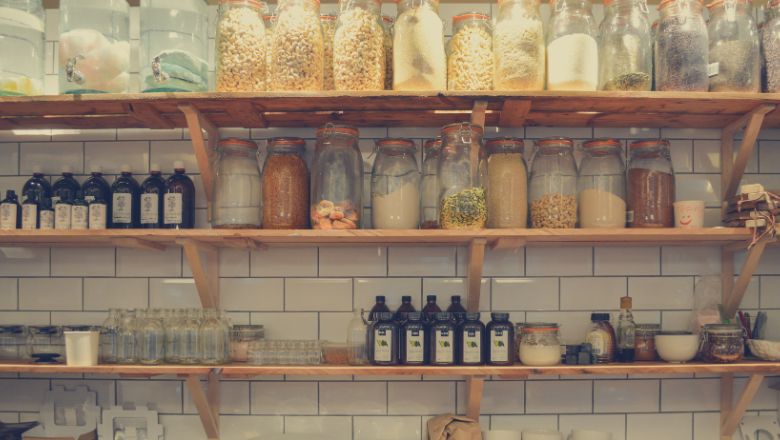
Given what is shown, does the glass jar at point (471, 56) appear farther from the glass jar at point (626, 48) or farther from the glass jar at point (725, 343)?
the glass jar at point (725, 343)

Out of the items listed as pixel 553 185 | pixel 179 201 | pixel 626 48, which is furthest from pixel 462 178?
pixel 179 201

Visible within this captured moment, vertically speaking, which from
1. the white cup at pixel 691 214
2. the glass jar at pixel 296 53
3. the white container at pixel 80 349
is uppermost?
the glass jar at pixel 296 53

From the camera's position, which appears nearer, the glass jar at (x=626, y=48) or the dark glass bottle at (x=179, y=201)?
the glass jar at (x=626, y=48)

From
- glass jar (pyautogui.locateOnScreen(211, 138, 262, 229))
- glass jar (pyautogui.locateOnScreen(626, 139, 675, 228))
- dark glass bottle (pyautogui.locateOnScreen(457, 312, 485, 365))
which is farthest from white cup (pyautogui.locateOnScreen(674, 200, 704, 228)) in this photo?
glass jar (pyautogui.locateOnScreen(211, 138, 262, 229))

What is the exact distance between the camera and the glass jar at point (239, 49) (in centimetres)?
203

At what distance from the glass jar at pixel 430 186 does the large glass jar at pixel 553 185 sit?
0.29 meters

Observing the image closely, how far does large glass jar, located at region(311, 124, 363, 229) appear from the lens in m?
2.04

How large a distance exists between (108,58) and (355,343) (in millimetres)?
1128

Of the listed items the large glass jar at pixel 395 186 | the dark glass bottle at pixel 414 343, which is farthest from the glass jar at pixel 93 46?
the dark glass bottle at pixel 414 343

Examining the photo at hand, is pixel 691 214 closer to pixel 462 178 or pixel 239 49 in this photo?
pixel 462 178

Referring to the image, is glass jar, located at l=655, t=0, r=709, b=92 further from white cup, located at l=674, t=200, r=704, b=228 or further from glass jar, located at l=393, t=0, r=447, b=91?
glass jar, located at l=393, t=0, r=447, b=91

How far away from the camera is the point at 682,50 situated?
203 cm

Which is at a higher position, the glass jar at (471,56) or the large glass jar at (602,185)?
the glass jar at (471,56)

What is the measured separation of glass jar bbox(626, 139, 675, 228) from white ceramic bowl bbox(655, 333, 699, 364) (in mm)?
333
